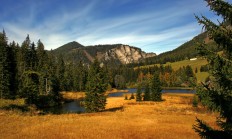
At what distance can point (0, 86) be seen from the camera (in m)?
65.8

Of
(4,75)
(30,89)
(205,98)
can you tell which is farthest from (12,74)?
(205,98)

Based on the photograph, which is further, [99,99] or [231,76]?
[99,99]

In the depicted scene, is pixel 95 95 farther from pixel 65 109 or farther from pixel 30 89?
pixel 30 89

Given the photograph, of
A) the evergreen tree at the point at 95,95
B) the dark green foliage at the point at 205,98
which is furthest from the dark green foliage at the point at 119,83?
the dark green foliage at the point at 205,98

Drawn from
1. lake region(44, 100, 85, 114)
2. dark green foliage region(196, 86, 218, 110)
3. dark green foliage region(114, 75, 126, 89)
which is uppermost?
dark green foliage region(196, 86, 218, 110)

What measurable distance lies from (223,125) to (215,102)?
3.08ft

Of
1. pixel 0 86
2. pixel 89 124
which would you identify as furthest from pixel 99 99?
pixel 0 86

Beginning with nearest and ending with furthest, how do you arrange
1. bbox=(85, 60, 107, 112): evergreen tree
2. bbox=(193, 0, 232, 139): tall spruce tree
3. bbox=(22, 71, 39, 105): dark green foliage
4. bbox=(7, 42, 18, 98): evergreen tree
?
1. bbox=(193, 0, 232, 139): tall spruce tree
2. bbox=(85, 60, 107, 112): evergreen tree
3. bbox=(22, 71, 39, 105): dark green foliage
4. bbox=(7, 42, 18, 98): evergreen tree

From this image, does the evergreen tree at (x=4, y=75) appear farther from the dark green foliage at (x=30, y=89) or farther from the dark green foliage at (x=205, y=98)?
the dark green foliage at (x=205, y=98)

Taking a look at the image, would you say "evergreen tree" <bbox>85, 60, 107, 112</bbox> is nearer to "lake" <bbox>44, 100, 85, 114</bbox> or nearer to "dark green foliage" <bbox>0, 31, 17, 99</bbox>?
"lake" <bbox>44, 100, 85, 114</bbox>

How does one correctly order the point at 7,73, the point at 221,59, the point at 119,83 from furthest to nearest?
the point at 119,83 → the point at 7,73 → the point at 221,59

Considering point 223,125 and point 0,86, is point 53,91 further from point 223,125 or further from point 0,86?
point 223,125

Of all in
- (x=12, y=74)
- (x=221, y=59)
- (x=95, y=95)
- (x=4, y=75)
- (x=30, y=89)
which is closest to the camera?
(x=221, y=59)

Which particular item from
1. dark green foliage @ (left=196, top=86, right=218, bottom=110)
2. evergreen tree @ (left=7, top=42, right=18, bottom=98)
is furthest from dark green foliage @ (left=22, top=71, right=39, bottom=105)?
dark green foliage @ (left=196, top=86, right=218, bottom=110)
